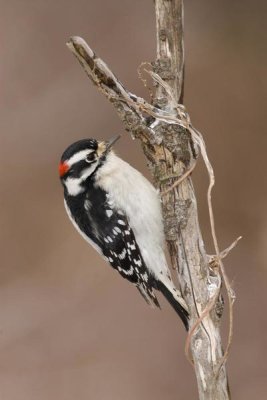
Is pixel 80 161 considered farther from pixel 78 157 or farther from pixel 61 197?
pixel 61 197

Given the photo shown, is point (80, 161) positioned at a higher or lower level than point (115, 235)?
higher

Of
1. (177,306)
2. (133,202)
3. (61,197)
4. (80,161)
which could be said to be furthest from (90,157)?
(61,197)

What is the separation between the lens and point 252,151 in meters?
2.82

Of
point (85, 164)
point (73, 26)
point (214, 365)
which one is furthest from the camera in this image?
point (73, 26)

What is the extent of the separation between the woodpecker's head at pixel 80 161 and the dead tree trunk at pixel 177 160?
20 cm

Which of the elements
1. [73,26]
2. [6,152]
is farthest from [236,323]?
[73,26]

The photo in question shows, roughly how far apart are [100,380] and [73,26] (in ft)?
4.36

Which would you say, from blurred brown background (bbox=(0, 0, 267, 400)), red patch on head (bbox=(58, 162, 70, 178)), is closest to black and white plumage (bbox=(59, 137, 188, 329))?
red patch on head (bbox=(58, 162, 70, 178))

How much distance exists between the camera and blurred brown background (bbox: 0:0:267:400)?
8.84 feet

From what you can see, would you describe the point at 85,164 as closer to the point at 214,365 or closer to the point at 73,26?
the point at 214,365

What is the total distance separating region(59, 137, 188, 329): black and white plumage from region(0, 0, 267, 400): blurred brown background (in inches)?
36.8

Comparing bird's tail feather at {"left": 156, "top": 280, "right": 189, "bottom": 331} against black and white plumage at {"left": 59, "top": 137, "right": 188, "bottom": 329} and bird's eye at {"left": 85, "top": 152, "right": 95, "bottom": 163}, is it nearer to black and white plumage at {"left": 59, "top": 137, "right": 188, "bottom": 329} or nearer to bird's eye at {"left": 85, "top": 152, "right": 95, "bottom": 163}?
black and white plumage at {"left": 59, "top": 137, "right": 188, "bottom": 329}

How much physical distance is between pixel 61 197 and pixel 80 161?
1.13 metres

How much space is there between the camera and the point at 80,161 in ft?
5.57
